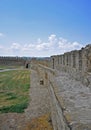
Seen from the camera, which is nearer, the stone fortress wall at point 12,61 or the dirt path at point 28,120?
the dirt path at point 28,120

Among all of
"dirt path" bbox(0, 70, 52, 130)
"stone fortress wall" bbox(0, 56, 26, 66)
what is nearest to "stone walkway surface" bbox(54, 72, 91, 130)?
"dirt path" bbox(0, 70, 52, 130)

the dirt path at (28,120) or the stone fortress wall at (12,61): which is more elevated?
the stone fortress wall at (12,61)

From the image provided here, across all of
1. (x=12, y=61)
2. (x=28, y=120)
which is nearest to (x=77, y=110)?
(x=28, y=120)

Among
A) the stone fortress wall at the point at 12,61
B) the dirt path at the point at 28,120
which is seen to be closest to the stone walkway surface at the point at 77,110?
the dirt path at the point at 28,120

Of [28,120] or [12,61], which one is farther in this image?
[12,61]

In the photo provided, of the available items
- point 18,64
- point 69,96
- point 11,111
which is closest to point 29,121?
point 11,111

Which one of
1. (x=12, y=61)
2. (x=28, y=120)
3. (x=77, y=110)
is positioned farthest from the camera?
(x=12, y=61)

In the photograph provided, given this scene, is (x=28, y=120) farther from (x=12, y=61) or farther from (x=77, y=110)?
(x=12, y=61)

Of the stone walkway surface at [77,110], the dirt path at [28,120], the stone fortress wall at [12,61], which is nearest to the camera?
the stone walkway surface at [77,110]

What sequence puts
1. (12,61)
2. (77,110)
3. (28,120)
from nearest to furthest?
1. (77,110)
2. (28,120)
3. (12,61)

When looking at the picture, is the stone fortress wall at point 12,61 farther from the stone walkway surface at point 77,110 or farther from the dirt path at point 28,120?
the stone walkway surface at point 77,110

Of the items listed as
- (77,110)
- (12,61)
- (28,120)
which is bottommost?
(28,120)

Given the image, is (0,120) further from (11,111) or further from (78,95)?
(78,95)

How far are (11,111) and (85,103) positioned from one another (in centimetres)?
747
